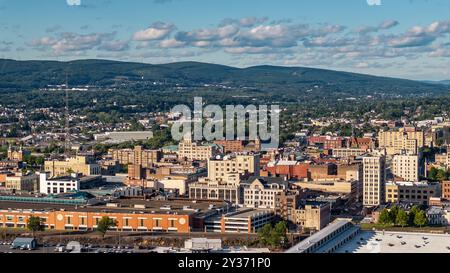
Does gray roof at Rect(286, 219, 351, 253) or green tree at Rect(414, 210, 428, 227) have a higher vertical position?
gray roof at Rect(286, 219, 351, 253)

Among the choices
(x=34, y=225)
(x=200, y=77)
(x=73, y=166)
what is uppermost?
(x=200, y=77)

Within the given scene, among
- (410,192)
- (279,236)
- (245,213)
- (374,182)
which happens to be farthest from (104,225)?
(410,192)

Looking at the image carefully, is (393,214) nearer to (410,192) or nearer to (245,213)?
(245,213)

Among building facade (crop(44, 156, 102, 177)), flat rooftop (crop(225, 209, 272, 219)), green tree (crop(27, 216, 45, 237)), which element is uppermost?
building facade (crop(44, 156, 102, 177))

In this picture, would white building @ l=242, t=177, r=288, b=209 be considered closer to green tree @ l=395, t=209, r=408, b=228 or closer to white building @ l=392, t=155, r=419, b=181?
green tree @ l=395, t=209, r=408, b=228

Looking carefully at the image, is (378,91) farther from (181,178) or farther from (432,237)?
(432,237)

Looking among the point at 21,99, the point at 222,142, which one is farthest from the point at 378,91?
the point at 222,142

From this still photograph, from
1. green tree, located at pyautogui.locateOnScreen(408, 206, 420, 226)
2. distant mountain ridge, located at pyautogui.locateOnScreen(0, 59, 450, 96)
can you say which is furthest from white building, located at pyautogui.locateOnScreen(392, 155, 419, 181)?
distant mountain ridge, located at pyautogui.locateOnScreen(0, 59, 450, 96)
